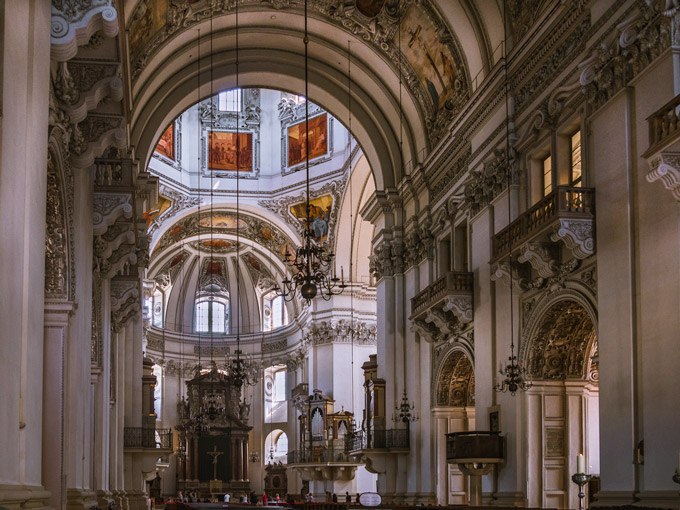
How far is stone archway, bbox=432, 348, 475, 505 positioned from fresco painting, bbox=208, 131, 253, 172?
1794 cm

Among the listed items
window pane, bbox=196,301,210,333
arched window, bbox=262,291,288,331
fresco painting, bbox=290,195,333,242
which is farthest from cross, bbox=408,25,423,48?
window pane, bbox=196,301,210,333

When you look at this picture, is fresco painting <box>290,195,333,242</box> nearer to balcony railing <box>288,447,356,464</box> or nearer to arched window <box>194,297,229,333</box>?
balcony railing <box>288,447,356,464</box>

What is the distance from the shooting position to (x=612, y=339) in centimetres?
1359

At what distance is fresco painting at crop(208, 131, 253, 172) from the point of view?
38.2 meters

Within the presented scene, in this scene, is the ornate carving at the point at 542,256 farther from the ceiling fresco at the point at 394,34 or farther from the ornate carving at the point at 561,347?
the ceiling fresco at the point at 394,34

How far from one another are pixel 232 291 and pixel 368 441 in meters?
22.8

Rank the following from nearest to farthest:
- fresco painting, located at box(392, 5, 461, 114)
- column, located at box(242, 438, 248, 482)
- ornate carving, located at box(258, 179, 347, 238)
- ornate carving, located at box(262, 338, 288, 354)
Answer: fresco painting, located at box(392, 5, 461, 114) → ornate carving, located at box(258, 179, 347, 238) → column, located at box(242, 438, 248, 482) → ornate carving, located at box(262, 338, 288, 354)

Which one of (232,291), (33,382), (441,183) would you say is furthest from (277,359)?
(33,382)

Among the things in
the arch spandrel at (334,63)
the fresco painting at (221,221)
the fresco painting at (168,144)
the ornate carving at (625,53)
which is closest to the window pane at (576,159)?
the ornate carving at (625,53)

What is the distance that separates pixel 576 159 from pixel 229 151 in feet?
78.8

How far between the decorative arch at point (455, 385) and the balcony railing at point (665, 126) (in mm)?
11819

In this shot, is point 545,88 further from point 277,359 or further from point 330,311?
point 277,359

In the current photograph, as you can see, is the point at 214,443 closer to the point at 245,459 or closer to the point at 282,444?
the point at 245,459

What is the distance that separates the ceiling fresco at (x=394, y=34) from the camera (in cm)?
2128
